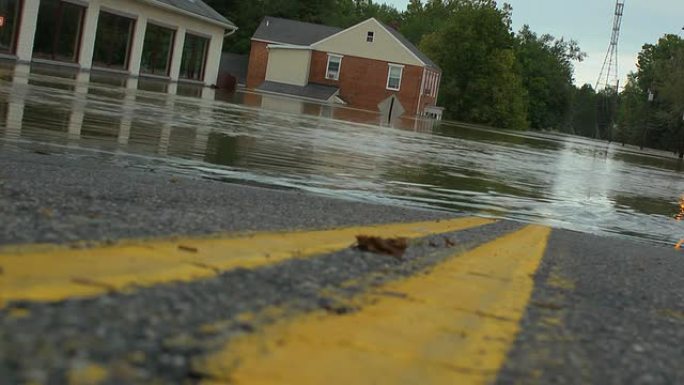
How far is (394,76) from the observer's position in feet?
198

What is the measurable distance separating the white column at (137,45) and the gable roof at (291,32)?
26508mm

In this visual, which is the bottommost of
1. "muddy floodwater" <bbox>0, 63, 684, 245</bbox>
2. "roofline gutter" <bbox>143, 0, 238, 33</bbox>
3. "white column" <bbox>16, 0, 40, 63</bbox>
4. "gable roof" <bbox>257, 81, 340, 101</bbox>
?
"muddy floodwater" <bbox>0, 63, 684, 245</bbox>

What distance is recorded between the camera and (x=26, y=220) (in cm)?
370

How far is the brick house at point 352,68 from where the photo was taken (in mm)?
59719

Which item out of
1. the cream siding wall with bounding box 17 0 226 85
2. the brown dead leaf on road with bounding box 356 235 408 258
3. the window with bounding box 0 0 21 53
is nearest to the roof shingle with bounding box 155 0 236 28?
the cream siding wall with bounding box 17 0 226 85

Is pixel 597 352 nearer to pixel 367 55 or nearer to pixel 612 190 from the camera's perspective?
pixel 612 190

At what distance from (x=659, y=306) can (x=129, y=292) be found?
122 inches

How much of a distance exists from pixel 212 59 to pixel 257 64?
20417mm

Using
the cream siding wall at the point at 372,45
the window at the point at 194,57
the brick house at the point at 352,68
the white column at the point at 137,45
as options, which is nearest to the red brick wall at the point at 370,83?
the brick house at the point at 352,68

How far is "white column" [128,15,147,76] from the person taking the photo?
34656 millimetres

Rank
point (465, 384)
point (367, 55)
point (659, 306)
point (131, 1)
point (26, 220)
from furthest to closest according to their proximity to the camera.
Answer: point (367, 55) → point (131, 1) → point (659, 306) → point (26, 220) → point (465, 384)

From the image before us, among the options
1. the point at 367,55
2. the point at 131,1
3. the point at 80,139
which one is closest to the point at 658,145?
the point at 367,55

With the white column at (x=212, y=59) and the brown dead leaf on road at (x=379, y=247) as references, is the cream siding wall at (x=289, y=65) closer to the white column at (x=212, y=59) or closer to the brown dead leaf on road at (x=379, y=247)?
the white column at (x=212, y=59)

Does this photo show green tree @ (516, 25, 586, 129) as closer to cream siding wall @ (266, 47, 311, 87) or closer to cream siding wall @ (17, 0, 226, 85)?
cream siding wall @ (266, 47, 311, 87)
